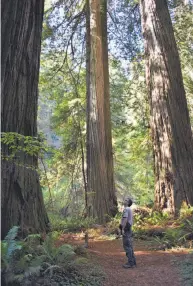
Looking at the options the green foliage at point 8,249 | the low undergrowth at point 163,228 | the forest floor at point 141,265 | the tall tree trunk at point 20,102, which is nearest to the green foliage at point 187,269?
the forest floor at point 141,265

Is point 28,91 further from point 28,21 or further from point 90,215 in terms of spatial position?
point 90,215

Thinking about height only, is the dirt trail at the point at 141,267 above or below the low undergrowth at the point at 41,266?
below

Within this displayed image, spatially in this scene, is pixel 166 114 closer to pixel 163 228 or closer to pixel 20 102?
pixel 163 228

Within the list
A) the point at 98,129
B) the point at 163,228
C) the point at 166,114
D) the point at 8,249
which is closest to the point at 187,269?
the point at 163,228

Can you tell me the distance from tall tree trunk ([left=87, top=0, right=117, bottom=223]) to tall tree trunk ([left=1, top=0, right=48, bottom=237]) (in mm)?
4759

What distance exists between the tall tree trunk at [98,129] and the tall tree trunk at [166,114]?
2.03 metres

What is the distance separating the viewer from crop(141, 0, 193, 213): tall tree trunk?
30.4 feet

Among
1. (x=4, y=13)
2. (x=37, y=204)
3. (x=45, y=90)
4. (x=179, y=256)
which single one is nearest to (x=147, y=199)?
(x=45, y=90)

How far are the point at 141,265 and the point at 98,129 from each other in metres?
5.98

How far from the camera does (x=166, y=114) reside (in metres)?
9.66

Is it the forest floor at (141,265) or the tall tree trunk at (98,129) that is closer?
the forest floor at (141,265)

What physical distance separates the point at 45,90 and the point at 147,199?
8.82 m

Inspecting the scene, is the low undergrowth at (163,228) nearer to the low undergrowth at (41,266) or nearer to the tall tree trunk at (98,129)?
the tall tree trunk at (98,129)

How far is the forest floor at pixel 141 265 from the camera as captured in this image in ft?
17.2
